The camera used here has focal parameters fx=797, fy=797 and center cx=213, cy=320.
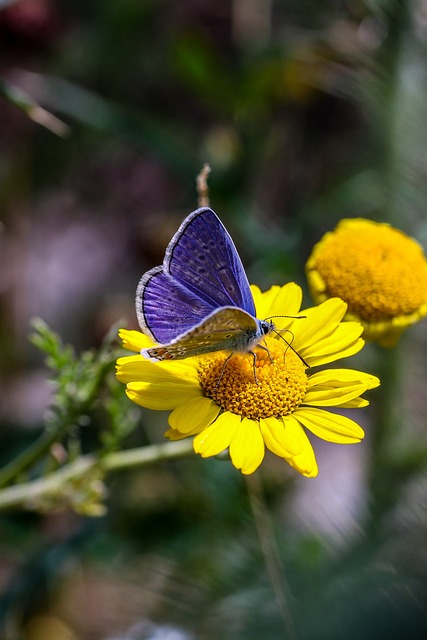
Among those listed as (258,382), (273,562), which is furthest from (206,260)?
(273,562)

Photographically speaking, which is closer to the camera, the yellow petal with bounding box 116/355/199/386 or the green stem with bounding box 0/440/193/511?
the yellow petal with bounding box 116/355/199/386

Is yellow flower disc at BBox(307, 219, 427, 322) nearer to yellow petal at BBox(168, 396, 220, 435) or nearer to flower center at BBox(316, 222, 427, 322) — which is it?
flower center at BBox(316, 222, 427, 322)

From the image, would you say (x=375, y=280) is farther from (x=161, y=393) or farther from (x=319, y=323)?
(x=161, y=393)

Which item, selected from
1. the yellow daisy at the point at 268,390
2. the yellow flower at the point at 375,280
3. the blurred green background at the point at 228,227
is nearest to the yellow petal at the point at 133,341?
the yellow daisy at the point at 268,390

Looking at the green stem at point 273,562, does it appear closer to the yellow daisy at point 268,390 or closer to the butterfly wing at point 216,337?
the yellow daisy at point 268,390

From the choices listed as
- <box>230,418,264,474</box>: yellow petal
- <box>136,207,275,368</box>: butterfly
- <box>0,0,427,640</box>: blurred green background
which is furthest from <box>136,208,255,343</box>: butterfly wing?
<box>0,0,427,640</box>: blurred green background

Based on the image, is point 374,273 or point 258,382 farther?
point 374,273

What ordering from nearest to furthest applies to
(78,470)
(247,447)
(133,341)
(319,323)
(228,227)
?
1. (247,447)
2. (133,341)
3. (319,323)
4. (78,470)
5. (228,227)
